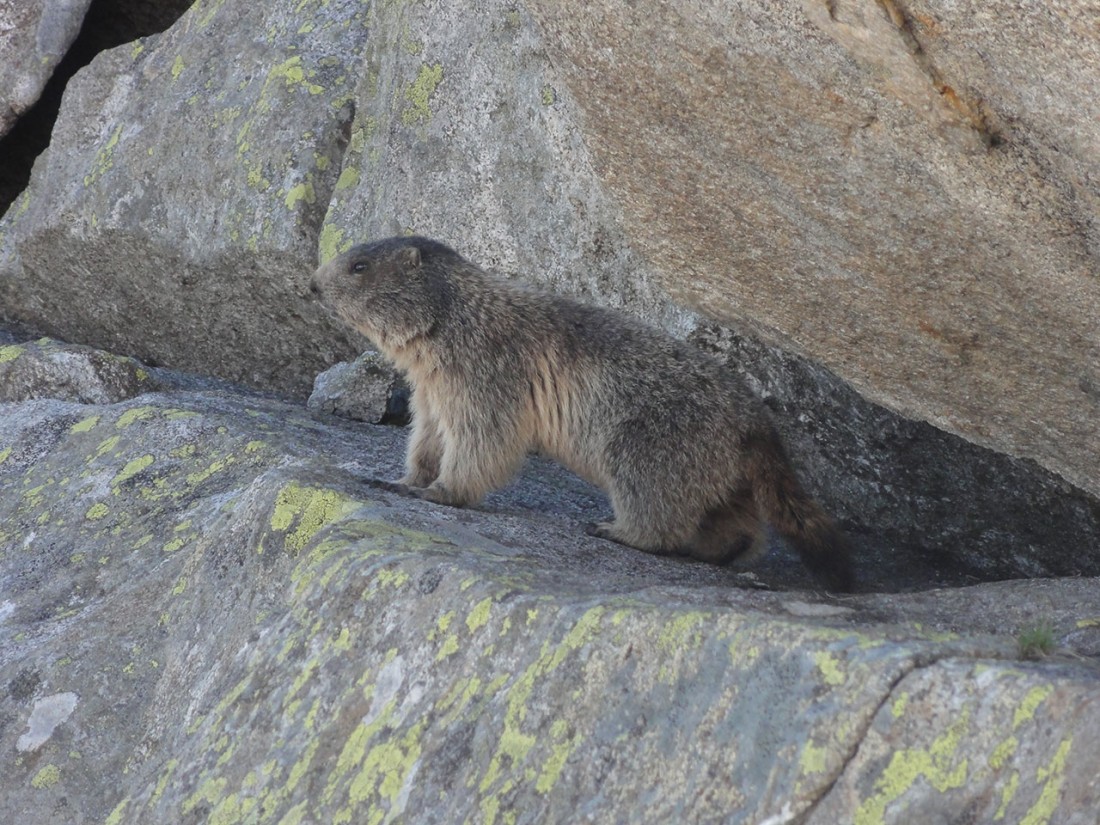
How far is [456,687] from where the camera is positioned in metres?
4.62

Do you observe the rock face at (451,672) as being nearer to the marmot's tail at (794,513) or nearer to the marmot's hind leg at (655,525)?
the marmot's hind leg at (655,525)

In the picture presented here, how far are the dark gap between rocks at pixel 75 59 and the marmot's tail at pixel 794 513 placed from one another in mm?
9601

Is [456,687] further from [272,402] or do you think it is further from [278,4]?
[278,4]

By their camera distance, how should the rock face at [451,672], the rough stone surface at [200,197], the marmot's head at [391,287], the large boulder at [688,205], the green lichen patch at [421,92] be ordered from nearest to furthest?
1. the rock face at [451,672]
2. the large boulder at [688,205]
3. the marmot's head at [391,287]
4. the green lichen patch at [421,92]
5. the rough stone surface at [200,197]

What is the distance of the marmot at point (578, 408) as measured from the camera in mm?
7438

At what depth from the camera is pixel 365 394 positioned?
385 inches

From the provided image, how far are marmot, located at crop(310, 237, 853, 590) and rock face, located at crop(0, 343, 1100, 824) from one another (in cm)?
41

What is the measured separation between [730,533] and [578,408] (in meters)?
1.17

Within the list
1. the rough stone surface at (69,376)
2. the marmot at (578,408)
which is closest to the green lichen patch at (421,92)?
the marmot at (578,408)

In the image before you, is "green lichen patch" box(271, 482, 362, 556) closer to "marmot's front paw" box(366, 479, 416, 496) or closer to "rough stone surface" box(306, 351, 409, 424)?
"marmot's front paw" box(366, 479, 416, 496)

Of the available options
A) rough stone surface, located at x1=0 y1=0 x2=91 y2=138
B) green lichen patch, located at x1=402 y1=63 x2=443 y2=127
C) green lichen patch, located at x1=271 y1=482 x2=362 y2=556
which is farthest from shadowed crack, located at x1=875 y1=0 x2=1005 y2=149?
rough stone surface, located at x1=0 y1=0 x2=91 y2=138

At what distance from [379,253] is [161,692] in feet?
11.3

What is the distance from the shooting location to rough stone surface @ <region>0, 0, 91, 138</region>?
13305 mm

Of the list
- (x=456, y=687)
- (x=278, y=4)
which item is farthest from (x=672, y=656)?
(x=278, y=4)
